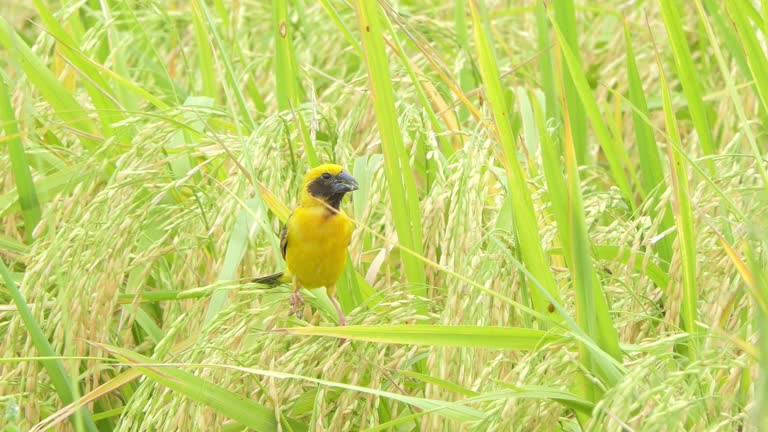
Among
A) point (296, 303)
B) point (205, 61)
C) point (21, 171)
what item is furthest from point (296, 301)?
point (205, 61)

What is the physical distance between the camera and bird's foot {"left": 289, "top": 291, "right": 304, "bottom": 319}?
8.99ft

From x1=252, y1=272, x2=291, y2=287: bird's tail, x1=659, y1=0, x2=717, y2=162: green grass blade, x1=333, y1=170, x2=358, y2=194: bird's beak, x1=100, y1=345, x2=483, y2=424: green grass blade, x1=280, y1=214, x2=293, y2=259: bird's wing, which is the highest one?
x1=659, y1=0, x2=717, y2=162: green grass blade

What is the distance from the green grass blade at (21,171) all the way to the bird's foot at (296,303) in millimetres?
984

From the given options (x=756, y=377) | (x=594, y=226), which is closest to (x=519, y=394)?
(x=756, y=377)

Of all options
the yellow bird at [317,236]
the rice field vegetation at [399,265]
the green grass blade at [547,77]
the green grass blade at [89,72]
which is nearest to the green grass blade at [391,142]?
the rice field vegetation at [399,265]

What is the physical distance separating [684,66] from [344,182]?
1.08m

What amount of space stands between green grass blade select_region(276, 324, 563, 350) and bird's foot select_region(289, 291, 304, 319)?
493 millimetres

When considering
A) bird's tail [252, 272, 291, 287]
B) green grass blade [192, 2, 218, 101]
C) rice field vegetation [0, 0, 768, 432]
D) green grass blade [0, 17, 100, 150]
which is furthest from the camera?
green grass blade [192, 2, 218, 101]

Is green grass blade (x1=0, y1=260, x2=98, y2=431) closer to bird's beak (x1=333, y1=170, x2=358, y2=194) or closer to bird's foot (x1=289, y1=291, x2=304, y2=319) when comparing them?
bird's foot (x1=289, y1=291, x2=304, y2=319)

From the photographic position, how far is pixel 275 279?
318 centimetres

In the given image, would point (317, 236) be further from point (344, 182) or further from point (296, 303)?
point (296, 303)

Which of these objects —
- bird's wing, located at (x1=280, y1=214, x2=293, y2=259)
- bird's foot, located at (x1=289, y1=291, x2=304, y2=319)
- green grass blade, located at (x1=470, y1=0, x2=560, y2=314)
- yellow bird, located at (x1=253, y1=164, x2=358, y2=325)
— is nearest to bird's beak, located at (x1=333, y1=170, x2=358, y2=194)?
yellow bird, located at (x1=253, y1=164, x2=358, y2=325)

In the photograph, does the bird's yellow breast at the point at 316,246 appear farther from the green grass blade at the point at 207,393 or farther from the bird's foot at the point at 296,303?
the green grass blade at the point at 207,393

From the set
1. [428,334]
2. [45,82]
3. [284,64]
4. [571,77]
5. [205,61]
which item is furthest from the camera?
[205,61]
